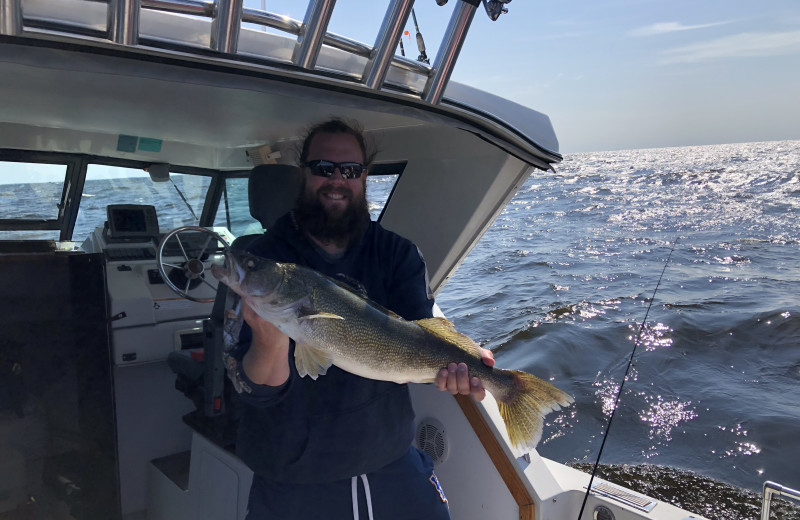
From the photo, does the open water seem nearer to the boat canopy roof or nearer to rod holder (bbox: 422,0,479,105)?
the boat canopy roof

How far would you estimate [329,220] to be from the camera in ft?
8.39

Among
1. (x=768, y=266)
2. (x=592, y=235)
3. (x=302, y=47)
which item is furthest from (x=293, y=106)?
(x=592, y=235)

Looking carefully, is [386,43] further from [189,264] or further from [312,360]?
[189,264]

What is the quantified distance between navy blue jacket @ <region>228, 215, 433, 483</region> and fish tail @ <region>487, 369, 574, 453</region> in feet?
1.45

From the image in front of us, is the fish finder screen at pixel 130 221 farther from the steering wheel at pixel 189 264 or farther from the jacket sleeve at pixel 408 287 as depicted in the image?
the jacket sleeve at pixel 408 287

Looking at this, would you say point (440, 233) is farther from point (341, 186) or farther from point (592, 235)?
point (592, 235)

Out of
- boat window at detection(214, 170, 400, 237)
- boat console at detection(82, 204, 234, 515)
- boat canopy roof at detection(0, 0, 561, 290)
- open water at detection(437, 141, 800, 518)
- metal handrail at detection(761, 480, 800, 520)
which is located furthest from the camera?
open water at detection(437, 141, 800, 518)

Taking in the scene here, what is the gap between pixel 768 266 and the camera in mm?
15461

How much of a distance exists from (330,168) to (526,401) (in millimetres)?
1281

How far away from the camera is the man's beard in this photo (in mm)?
2555

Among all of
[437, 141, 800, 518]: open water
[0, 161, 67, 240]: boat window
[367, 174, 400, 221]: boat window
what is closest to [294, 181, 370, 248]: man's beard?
[437, 141, 800, 518]: open water

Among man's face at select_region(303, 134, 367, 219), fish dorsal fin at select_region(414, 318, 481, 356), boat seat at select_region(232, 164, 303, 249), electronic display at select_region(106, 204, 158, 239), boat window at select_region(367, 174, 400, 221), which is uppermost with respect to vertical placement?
man's face at select_region(303, 134, 367, 219)

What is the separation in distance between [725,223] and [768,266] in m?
7.11

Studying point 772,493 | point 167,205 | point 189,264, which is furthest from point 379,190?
point 772,493
